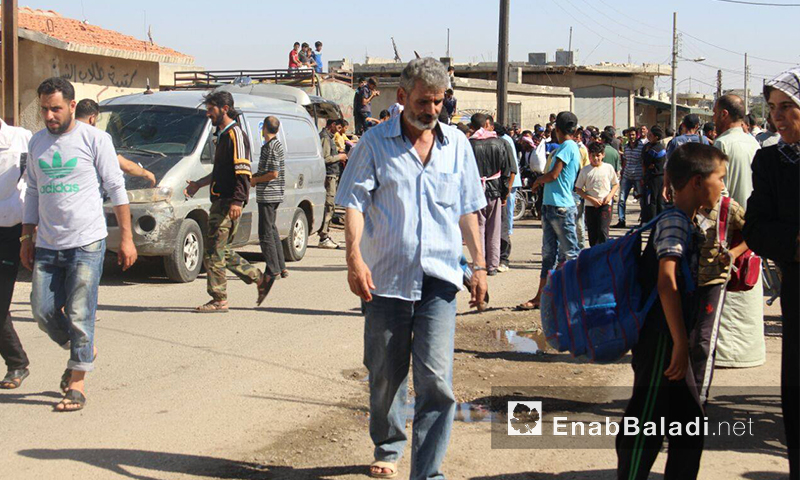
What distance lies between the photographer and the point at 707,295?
432cm

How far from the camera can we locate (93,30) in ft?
71.4

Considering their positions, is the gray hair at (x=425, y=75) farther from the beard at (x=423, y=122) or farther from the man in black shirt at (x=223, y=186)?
the man in black shirt at (x=223, y=186)

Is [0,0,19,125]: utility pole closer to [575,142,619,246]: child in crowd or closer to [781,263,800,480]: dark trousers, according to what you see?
[575,142,619,246]: child in crowd

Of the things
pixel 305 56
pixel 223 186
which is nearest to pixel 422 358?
pixel 223 186

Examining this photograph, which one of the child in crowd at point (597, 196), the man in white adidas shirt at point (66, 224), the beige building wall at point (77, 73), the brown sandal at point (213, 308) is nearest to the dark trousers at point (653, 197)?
the child in crowd at point (597, 196)

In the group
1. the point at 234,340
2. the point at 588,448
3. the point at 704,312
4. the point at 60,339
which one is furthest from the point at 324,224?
the point at 704,312

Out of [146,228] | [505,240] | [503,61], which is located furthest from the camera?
[503,61]

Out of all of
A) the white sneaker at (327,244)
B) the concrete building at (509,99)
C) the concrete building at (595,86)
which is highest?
the concrete building at (595,86)

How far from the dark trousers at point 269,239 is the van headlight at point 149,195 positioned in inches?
45.0

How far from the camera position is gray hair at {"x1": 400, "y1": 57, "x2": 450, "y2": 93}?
14.1ft

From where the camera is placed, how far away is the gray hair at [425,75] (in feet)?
14.1

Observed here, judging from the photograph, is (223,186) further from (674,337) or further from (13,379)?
(674,337)

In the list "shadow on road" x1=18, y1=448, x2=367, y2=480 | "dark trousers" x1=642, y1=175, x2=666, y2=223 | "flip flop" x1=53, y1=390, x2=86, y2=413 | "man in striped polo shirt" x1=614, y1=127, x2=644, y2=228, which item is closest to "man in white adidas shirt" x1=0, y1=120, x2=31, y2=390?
"flip flop" x1=53, y1=390, x2=86, y2=413

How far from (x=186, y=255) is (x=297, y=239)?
245cm
